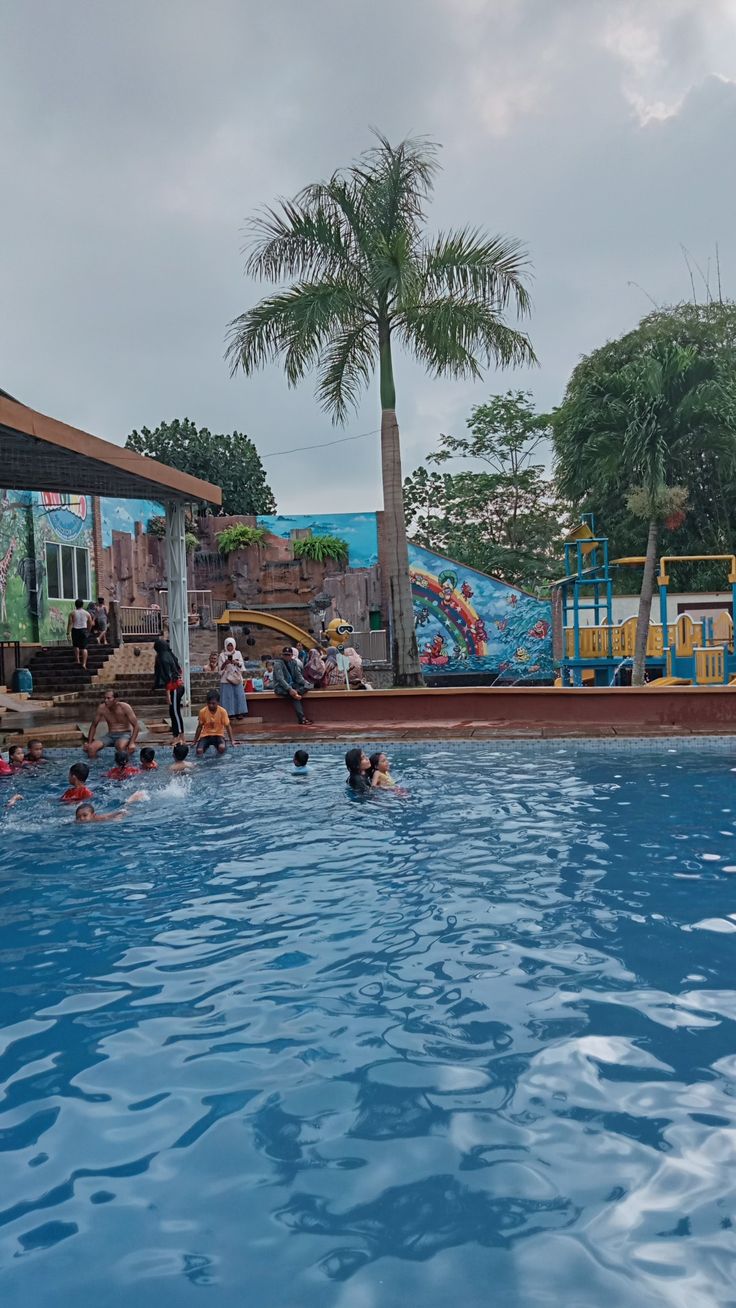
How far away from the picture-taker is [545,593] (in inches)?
1252

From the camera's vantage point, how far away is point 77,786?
9.36m

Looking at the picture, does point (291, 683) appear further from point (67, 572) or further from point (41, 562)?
point (67, 572)

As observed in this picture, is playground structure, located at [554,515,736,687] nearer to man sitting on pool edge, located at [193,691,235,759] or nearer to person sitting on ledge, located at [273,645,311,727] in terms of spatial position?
person sitting on ledge, located at [273,645,311,727]

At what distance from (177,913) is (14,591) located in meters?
17.8

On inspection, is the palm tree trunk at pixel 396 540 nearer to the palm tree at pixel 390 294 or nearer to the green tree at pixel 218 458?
the palm tree at pixel 390 294

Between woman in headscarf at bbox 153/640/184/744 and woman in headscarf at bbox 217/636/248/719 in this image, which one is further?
woman in headscarf at bbox 217/636/248/719

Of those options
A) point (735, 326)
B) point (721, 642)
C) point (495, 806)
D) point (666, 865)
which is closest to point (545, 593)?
point (735, 326)

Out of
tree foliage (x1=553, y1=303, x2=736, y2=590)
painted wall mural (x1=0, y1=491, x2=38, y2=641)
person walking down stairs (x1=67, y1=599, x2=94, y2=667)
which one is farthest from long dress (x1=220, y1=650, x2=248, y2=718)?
tree foliage (x1=553, y1=303, x2=736, y2=590)

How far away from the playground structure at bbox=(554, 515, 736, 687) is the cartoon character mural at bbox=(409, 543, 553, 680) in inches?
207

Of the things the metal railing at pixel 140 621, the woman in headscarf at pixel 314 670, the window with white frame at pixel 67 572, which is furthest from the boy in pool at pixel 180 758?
the metal railing at pixel 140 621

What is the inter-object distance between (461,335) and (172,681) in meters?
8.31

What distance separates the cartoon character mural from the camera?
29.9 m

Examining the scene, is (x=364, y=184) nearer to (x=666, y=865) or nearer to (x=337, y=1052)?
(x=666, y=865)

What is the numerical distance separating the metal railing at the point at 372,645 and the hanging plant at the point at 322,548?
3.79 metres
